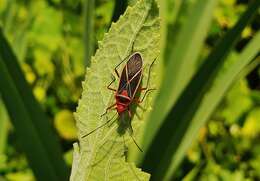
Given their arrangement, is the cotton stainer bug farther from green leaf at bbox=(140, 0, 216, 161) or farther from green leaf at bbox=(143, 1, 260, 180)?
green leaf at bbox=(140, 0, 216, 161)

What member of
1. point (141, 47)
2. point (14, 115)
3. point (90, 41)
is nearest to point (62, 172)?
point (14, 115)

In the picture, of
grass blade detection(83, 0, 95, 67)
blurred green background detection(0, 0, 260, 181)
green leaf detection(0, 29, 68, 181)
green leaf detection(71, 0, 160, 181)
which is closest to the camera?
green leaf detection(71, 0, 160, 181)

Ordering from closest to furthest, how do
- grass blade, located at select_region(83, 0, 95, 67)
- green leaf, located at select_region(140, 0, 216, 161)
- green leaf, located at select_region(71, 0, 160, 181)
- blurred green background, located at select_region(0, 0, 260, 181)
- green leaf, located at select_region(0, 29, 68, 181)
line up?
green leaf, located at select_region(71, 0, 160, 181) → green leaf, located at select_region(0, 29, 68, 181) → grass blade, located at select_region(83, 0, 95, 67) → green leaf, located at select_region(140, 0, 216, 161) → blurred green background, located at select_region(0, 0, 260, 181)

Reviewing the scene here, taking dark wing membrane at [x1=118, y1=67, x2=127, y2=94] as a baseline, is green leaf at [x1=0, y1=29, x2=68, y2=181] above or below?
below

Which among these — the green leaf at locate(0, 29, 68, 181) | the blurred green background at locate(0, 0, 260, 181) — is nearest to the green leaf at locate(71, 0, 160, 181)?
the green leaf at locate(0, 29, 68, 181)

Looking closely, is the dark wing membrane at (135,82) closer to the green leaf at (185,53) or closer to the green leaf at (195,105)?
the green leaf at (195,105)

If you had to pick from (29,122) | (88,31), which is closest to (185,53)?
(88,31)

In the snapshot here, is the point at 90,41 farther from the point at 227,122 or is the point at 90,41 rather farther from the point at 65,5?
the point at 65,5
